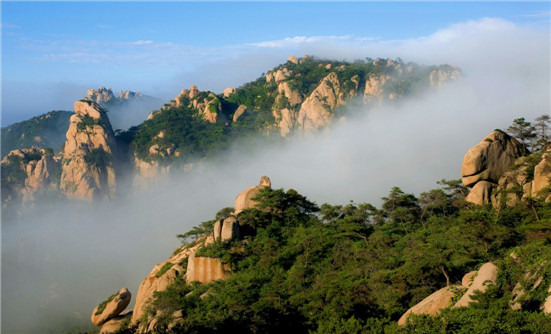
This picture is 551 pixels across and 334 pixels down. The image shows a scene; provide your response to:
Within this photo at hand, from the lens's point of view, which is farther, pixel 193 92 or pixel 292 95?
pixel 193 92

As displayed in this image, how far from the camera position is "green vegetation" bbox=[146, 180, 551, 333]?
2411cm

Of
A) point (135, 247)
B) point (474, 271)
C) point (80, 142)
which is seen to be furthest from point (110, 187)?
point (474, 271)

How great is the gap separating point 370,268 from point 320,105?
91826mm

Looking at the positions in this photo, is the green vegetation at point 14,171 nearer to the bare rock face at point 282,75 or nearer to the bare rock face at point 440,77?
the bare rock face at point 282,75

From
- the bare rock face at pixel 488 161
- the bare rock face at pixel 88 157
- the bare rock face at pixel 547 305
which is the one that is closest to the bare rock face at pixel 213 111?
the bare rock face at pixel 88 157

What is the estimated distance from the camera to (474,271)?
28672 millimetres

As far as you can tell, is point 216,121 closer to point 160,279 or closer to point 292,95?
point 292,95

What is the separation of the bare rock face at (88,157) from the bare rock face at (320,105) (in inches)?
1852

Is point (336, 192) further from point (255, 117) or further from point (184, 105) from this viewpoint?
point (184, 105)

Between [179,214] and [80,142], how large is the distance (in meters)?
26.5

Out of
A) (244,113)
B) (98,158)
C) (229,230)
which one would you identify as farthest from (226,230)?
(244,113)

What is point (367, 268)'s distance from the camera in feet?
120

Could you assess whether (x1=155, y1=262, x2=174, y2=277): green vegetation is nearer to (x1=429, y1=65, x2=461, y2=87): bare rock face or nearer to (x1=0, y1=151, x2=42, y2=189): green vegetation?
(x1=0, y1=151, x2=42, y2=189): green vegetation

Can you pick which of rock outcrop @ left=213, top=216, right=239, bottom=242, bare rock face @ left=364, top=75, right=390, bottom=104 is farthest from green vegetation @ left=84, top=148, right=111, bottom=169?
rock outcrop @ left=213, top=216, right=239, bottom=242
